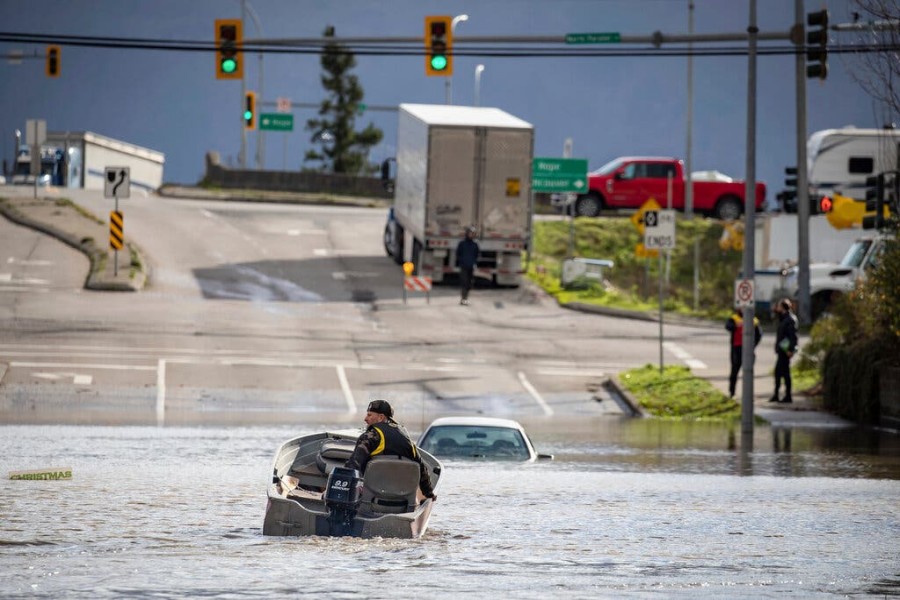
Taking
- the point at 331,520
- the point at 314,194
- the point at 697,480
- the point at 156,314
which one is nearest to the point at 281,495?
the point at 331,520

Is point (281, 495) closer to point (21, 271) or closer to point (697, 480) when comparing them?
point (697, 480)

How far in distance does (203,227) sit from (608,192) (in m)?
14.5

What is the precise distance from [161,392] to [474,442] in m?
10.3

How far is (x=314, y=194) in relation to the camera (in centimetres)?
7138

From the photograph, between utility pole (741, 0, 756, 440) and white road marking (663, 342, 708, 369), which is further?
white road marking (663, 342, 708, 369)

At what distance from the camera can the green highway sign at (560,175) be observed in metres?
51.6

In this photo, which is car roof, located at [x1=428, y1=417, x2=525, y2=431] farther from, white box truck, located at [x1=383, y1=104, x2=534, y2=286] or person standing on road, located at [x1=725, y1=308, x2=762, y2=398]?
Answer: white box truck, located at [x1=383, y1=104, x2=534, y2=286]

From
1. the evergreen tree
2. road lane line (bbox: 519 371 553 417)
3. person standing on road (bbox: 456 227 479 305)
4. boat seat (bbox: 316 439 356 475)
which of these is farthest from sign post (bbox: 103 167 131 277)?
the evergreen tree

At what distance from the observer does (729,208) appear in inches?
2365

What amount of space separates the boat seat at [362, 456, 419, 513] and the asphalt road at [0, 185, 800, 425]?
12273 mm

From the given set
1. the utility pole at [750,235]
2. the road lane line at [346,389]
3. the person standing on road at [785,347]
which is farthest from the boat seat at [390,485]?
the person standing on road at [785,347]

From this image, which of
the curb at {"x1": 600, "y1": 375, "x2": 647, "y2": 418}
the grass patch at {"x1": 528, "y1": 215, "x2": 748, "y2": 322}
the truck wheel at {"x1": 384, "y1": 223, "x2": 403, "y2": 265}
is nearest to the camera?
the curb at {"x1": 600, "y1": 375, "x2": 647, "y2": 418}

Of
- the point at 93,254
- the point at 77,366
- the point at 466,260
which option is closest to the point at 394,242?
the point at 466,260

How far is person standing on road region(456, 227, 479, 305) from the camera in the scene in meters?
42.0
